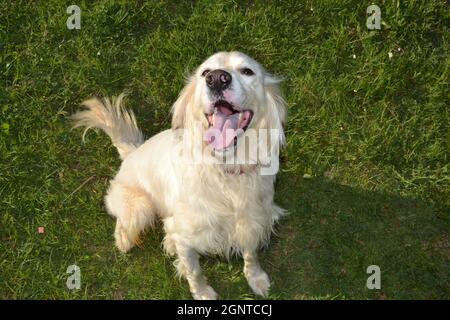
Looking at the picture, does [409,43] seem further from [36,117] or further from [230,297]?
[36,117]

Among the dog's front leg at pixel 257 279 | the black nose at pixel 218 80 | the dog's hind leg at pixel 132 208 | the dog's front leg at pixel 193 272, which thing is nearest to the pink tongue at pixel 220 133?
the black nose at pixel 218 80

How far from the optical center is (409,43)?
467cm

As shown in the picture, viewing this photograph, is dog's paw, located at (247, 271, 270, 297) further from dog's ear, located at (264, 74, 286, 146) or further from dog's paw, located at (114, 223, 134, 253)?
dog's ear, located at (264, 74, 286, 146)

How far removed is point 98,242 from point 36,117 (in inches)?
51.6

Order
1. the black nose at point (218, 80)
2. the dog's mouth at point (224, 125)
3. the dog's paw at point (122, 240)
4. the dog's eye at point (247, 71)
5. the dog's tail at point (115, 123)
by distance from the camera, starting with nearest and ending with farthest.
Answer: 1. the black nose at point (218, 80)
2. the dog's mouth at point (224, 125)
3. the dog's eye at point (247, 71)
4. the dog's paw at point (122, 240)
5. the dog's tail at point (115, 123)

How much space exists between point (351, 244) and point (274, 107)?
1481mm

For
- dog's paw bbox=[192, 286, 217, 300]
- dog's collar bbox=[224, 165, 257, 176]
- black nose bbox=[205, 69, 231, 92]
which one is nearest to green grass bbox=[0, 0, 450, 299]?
dog's paw bbox=[192, 286, 217, 300]

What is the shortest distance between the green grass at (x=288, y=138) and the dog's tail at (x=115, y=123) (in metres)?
0.38

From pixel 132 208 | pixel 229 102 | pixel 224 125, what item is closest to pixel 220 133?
pixel 224 125

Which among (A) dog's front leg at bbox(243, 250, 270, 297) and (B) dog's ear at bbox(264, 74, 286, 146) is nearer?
(B) dog's ear at bbox(264, 74, 286, 146)

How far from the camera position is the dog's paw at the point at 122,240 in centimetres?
385

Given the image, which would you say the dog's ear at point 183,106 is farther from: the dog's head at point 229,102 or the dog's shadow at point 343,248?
the dog's shadow at point 343,248

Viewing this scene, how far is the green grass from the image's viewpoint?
3912 millimetres
